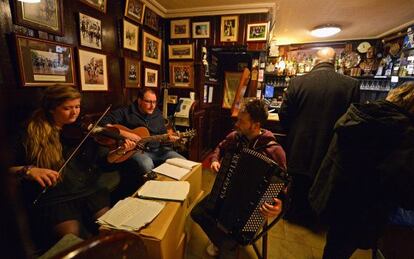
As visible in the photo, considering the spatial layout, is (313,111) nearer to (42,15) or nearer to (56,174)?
(56,174)

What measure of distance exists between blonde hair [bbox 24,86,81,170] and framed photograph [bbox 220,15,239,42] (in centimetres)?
220

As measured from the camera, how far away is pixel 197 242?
158 centimetres

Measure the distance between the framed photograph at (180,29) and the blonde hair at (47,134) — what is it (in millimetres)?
2081

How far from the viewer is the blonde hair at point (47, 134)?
1147mm

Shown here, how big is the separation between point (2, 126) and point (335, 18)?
4015 mm

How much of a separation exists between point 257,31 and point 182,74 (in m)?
1.23

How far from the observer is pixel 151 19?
262 centimetres

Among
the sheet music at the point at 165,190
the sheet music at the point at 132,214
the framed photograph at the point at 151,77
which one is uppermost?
the framed photograph at the point at 151,77

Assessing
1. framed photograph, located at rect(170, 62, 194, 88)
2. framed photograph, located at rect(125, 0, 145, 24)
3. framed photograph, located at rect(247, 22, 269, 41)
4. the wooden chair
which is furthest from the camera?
framed photograph, located at rect(170, 62, 194, 88)

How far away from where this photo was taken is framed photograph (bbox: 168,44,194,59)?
2922mm

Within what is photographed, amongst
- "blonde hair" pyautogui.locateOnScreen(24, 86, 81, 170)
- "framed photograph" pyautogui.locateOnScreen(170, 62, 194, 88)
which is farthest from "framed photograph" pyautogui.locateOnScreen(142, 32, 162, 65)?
"blonde hair" pyautogui.locateOnScreen(24, 86, 81, 170)

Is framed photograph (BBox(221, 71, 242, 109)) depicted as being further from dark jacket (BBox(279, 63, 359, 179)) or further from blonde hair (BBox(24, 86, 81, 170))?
blonde hair (BBox(24, 86, 81, 170))

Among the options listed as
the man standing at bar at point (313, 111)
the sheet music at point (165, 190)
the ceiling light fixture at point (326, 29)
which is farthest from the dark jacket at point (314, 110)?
the ceiling light fixture at point (326, 29)

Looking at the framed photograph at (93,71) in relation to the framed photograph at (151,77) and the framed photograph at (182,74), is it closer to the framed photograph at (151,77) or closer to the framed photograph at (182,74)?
the framed photograph at (151,77)
